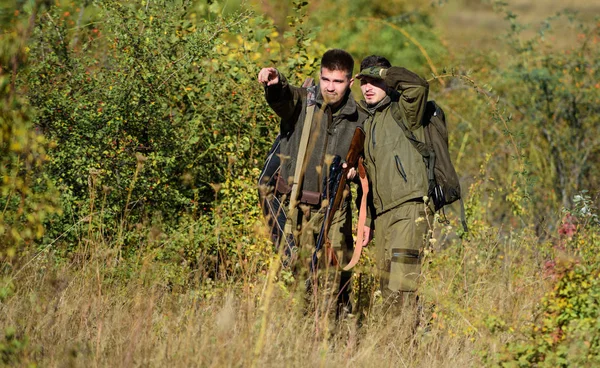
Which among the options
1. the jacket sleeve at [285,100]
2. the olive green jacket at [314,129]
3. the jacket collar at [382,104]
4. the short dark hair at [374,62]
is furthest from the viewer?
the short dark hair at [374,62]

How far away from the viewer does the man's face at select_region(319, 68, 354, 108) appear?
5.76 metres

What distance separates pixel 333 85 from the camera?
5762 mm

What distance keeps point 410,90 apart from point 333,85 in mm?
511

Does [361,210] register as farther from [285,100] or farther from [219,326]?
[219,326]

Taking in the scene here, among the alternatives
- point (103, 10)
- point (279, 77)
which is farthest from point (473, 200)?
point (103, 10)

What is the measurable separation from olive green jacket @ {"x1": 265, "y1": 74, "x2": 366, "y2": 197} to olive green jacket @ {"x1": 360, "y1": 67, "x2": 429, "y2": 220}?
0.18 meters

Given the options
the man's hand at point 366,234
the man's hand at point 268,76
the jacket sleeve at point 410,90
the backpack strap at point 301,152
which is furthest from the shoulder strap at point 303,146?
the man's hand at point 366,234

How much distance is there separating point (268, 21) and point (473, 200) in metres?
2.55

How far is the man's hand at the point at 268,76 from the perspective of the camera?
548 centimetres

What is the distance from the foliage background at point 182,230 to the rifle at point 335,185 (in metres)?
0.37

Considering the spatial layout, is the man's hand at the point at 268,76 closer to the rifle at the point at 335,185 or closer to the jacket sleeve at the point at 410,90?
the rifle at the point at 335,185

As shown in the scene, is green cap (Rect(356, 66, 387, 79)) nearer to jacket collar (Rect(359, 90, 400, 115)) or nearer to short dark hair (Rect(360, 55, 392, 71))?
jacket collar (Rect(359, 90, 400, 115))

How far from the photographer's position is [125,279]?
6.08m

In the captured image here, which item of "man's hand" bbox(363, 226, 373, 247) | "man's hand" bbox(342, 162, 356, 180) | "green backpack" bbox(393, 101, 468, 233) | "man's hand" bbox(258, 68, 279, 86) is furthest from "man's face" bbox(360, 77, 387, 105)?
"man's hand" bbox(363, 226, 373, 247)
